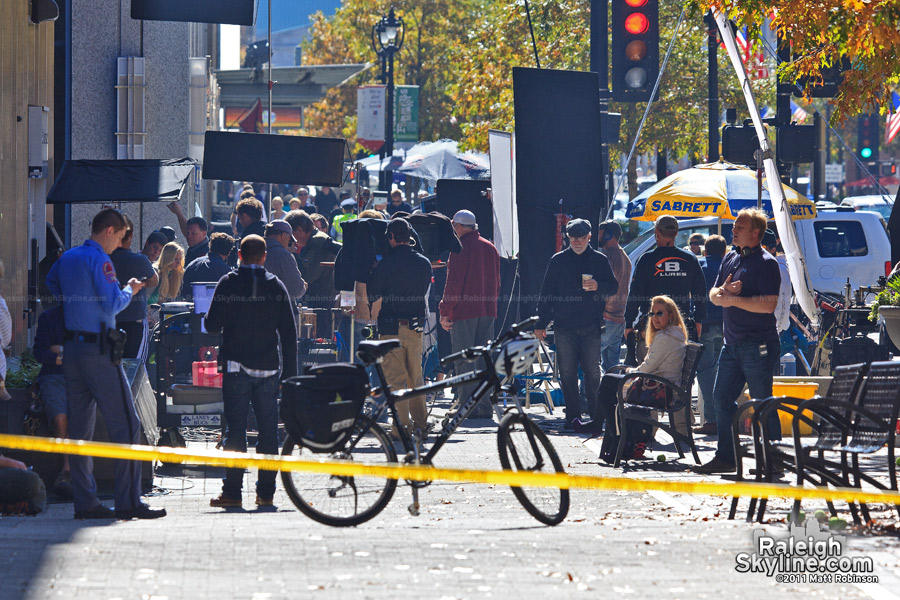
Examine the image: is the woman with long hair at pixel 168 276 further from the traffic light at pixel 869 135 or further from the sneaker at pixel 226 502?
the traffic light at pixel 869 135

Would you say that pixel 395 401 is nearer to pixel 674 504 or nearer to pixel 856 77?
pixel 674 504

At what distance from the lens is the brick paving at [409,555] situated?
6.15 meters

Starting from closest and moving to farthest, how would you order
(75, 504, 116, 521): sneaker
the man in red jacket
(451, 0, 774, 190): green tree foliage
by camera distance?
(75, 504, 116, 521): sneaker → the man in red jacket → (451, 0, 774, 190): green tree foliage

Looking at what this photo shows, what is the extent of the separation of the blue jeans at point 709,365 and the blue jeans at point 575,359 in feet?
3.10

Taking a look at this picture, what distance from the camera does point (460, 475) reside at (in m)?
7.34

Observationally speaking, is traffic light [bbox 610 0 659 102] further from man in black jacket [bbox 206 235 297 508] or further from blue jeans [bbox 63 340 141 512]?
blue jeans [bbox 63 340 141 512]

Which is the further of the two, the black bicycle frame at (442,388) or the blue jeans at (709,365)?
the blue jeans at (709,365)

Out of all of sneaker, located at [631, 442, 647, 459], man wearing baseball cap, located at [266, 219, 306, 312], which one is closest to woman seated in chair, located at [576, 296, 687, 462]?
sneaker, located at [631, 442, 647, 459]

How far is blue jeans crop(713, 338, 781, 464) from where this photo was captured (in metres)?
10.1

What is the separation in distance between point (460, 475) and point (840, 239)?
15.1m

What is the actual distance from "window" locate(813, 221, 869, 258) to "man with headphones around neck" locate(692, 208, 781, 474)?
11345 mm

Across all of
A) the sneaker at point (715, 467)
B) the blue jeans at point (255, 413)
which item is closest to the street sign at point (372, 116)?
the sneaker at point (715, 467)

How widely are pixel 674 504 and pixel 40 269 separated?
6776 mm

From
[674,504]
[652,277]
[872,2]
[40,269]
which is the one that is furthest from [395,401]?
[40,269]
